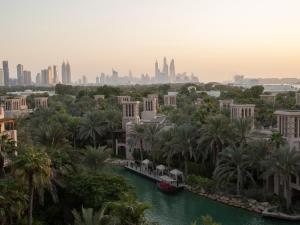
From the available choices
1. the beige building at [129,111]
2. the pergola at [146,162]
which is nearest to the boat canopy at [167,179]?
the pergola at [146,162]

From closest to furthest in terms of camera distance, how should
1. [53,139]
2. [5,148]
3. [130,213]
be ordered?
[130,213]
[5,148]
[53,139]

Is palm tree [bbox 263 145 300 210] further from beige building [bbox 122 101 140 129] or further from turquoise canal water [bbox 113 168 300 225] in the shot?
beige building [bbox 122 101 140 129]

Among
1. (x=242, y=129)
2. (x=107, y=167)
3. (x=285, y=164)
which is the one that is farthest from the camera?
(x=107, y=167)

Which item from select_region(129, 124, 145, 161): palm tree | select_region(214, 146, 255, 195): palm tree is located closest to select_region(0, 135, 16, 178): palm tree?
select_region(214, 146, 255, 195): palm tree

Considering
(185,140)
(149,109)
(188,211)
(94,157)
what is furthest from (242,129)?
(149,109)

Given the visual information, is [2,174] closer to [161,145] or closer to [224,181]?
[224,181]

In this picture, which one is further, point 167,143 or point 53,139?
point 167,143

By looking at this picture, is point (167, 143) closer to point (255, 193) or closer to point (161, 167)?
point (161, 167)

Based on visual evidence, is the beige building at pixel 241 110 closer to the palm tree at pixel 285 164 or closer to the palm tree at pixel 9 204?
the palm tree at pixel 285 164

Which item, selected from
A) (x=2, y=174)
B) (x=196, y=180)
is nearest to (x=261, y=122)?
(x=196, y=180)
